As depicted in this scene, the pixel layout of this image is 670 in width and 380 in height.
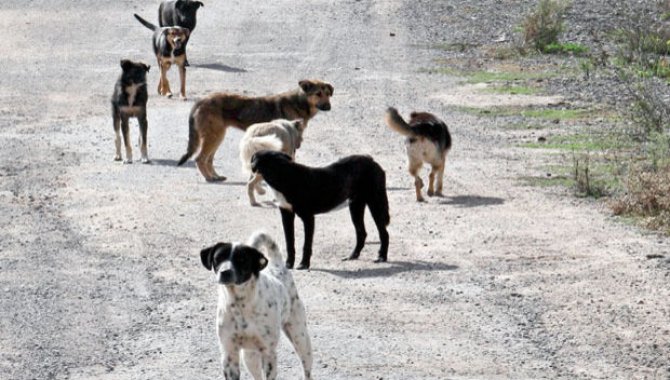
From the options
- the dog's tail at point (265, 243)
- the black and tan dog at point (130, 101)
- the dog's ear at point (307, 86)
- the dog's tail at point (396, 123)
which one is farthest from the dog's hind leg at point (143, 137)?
the dog's tail at point (265, 243)

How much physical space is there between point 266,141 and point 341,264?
2.15 metres

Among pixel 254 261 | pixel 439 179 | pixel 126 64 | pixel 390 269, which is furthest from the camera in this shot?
pixel 126 64

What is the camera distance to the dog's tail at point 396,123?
52.3ft

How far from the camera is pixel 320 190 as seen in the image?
13.1m

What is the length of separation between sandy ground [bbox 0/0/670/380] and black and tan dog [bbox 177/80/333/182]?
0.47 m

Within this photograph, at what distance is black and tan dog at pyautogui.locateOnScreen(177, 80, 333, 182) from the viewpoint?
57.7 feet

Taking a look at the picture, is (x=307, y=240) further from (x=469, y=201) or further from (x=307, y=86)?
(x=307, y=86)

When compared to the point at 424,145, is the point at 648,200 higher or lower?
lower

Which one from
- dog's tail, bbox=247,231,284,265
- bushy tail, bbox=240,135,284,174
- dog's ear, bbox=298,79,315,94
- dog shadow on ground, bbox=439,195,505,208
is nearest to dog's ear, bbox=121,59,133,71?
dog's ear, bbox=298,79,315,94

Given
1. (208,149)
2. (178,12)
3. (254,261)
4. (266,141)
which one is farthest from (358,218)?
(178,12)

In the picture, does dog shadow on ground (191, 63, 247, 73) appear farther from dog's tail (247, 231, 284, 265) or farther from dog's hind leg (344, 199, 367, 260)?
dog's tail (247, 231, 284, 265)

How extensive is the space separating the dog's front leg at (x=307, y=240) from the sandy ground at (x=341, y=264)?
0.57 ft

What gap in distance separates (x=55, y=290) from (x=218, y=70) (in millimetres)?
15129

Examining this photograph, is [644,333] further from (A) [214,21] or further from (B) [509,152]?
(A) [214,21]
